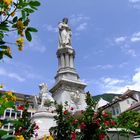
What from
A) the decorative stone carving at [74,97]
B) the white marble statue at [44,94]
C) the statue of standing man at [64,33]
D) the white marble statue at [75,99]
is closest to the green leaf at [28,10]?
the white marble statue at [44,94]

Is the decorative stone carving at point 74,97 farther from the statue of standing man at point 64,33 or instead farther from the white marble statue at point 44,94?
the statue of standing man at point 64,33

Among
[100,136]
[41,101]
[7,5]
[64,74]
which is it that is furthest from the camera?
[64,74]

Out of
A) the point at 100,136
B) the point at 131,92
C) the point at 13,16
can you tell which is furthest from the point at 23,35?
the point at 131,92

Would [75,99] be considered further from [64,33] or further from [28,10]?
[28,10]

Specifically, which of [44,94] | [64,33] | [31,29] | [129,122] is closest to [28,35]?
Result: [31,29]

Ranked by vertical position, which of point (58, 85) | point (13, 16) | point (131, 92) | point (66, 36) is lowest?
point (13, 16)

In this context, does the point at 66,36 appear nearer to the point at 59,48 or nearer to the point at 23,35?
the point at 59,48

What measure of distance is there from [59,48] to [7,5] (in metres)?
28.6

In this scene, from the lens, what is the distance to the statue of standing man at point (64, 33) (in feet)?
103

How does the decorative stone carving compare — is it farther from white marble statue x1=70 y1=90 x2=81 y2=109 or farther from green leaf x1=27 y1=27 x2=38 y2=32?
green leaf x1=27 y1=27 x2=38 y2=32

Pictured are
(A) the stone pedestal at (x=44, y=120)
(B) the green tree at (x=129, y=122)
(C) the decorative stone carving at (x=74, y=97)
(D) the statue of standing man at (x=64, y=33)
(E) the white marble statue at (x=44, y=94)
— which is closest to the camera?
(B) the green tree at (x=129, y=122)

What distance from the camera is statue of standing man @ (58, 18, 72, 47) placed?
31.4 metres

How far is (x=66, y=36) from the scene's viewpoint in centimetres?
3206

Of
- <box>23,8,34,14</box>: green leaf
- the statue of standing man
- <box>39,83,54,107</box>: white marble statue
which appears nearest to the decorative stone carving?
<box>39,83,54,107</box>: white marble statue
